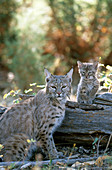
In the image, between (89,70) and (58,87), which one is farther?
(89,70)

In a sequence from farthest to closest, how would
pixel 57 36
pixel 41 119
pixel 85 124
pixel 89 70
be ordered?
pixel 57 36, pixel 89 70, pixel 85 124, pixel 41 119

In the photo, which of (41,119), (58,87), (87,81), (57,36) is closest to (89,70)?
(87,81)

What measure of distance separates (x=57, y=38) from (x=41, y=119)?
10.7 metres

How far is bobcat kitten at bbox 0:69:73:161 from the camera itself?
536 centimetres

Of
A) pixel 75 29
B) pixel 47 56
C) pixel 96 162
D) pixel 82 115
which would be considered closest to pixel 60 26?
pixel 75 29

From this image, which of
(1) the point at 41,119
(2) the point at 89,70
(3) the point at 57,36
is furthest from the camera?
(3) the point at 57,36

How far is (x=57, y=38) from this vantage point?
→ 51.2 ft

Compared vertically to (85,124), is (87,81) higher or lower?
higher

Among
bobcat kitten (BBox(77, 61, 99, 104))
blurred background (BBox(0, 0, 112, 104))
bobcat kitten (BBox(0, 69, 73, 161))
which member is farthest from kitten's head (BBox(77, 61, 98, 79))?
blurred background (BBox(0, 0, 112, 104))

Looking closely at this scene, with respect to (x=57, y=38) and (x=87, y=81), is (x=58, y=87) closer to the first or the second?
(x=87, y=81)

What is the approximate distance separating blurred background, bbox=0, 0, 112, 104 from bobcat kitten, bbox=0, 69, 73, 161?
8084 mm

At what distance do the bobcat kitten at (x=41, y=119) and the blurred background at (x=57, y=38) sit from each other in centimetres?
808

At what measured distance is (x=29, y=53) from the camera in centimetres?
1395

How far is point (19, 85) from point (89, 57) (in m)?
4.02
